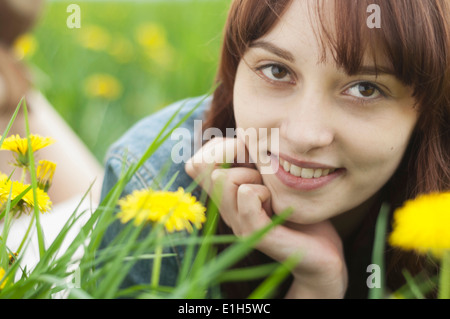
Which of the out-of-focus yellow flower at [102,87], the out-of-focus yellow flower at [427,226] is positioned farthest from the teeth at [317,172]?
the out-of-focus yellow flower at [102,87]

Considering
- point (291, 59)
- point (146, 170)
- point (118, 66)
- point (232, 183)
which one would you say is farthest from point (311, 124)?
point (118, 66)

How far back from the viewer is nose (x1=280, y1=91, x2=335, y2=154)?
0.95 metres

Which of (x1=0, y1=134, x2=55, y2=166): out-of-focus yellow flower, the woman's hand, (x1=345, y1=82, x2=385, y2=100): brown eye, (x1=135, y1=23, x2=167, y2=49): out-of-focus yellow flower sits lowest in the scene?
the woman's hand

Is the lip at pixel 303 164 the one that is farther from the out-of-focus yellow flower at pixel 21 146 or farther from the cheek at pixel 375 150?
the out-of-focus yellow flower at pixel 21 146

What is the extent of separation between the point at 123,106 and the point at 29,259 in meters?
1.20

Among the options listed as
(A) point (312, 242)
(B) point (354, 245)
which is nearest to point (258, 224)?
(A) point (312, 242)

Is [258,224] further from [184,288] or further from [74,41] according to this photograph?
[74,41]

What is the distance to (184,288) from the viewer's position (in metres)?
0.59

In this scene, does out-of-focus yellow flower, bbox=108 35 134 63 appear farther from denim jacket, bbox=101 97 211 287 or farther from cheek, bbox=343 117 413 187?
cheek, bbox=343 117 413 187

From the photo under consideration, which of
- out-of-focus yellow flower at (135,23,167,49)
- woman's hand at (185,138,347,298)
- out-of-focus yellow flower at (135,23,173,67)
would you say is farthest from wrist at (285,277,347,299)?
out-of-focus yellow flower at (135,23,167,49)

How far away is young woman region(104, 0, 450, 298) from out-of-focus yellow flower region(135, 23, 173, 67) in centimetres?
184

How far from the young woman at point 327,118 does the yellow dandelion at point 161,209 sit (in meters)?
0.17

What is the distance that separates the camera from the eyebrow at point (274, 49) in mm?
977

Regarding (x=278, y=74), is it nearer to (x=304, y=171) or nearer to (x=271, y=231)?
(x=304, y=171)
